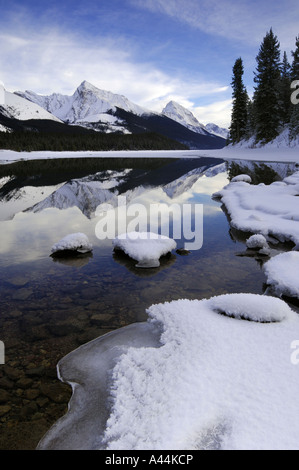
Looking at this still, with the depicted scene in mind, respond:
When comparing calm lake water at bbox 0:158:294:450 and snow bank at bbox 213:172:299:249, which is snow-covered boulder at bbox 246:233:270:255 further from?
snow bank at bbox 213:172:299:249

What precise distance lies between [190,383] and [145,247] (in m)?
4.66

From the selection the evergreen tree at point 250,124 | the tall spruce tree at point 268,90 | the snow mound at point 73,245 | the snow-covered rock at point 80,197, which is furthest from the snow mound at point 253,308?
the evergreen tree at point 250,124

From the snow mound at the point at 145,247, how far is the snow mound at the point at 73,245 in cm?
80

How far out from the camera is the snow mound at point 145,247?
714 centimetres

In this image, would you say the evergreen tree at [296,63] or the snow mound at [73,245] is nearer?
the snow mound at [73,245]

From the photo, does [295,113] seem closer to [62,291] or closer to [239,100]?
[239,100]

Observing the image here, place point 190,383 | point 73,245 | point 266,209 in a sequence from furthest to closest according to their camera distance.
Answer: point 266,209, point 73,245, point 190,383

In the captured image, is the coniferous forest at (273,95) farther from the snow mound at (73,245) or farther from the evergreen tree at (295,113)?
the snow mound at (73,245)

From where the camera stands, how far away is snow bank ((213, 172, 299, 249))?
9094mm

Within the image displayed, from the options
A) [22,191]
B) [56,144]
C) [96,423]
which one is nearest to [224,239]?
[96,423]

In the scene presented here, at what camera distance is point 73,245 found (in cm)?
773

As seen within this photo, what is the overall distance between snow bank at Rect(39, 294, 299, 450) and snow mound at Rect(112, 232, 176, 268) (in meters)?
2.79

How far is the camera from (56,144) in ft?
332

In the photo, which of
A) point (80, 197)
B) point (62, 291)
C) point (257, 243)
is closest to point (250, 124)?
point (80, 197)
